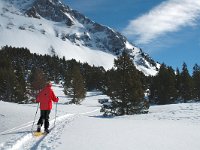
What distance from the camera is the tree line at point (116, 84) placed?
3281 centimetres

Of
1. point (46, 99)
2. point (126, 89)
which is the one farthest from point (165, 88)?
point (46, 99)

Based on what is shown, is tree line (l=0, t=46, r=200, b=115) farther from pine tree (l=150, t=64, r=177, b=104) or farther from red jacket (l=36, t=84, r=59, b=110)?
red jacket (l=36, t=84, r=59, b=110)

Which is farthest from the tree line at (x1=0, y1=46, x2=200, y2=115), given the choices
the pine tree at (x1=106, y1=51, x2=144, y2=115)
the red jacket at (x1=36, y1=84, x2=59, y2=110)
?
the red jacket at (x1=36, y1=84, x2=59, y2=110)

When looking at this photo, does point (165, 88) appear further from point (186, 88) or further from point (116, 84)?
point (116, 84)

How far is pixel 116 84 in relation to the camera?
3291 cm

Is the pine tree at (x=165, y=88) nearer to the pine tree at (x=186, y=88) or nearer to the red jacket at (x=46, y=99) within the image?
the pine tree at (x=186, y=88)

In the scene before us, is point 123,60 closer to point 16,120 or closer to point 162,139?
point 16,120

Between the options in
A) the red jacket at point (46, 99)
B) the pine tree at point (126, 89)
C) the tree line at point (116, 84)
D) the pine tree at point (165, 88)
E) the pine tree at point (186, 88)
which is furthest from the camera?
the pine tree at point (186, 88)

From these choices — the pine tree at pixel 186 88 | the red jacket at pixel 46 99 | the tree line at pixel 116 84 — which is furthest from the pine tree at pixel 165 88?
the red jacket at pixel 46 99

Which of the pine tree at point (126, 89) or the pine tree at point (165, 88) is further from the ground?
the pine tree at point (165, 88)

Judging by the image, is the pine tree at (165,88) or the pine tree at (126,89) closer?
the pine tree at (126,89)

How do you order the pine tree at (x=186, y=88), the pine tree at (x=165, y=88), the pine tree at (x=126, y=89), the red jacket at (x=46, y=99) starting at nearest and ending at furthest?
the red jacket at (x=46, y=99)
the pine tree at (x=126, y=89)
the pine tree at (x=165, y=88)
the pine tree at (x=186, y=88)

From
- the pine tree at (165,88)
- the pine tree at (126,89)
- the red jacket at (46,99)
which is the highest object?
the pine tree at (165,88)

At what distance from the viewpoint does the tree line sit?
108 ft
